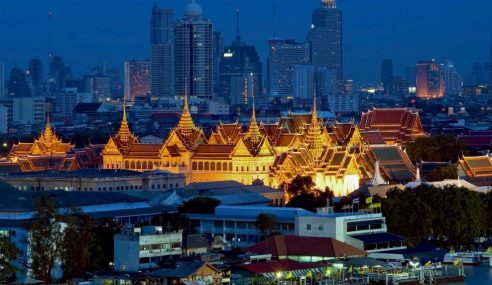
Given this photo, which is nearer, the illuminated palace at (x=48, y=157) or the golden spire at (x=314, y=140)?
the golden spire at (x=314, y=140)

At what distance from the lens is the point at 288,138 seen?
76.5 meters

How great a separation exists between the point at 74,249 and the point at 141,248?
8.12 ft

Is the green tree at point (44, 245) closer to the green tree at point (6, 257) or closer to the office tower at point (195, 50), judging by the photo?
the green tree at point (6, 257)

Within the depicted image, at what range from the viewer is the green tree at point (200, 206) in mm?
56656

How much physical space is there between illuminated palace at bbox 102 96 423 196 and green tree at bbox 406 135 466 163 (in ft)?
7.43

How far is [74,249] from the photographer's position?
149ft

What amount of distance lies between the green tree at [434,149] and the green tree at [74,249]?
3482 cm

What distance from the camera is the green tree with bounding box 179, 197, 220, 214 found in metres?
56.7

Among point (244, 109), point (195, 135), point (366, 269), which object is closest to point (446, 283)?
point (366, 269)

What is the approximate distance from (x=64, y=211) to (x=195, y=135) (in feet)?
82.9

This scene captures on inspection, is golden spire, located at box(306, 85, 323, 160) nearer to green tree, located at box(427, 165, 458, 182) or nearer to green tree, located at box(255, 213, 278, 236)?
green tree, located at box(427, 165, 458, 182)

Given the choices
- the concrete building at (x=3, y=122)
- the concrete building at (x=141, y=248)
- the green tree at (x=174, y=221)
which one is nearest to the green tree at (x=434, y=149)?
the green tree at (x=174, y=221)

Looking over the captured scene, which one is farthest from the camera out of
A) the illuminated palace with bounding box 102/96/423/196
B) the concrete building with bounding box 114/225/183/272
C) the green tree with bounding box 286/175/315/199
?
the illuminated palace with bounding box 102/96/423/196

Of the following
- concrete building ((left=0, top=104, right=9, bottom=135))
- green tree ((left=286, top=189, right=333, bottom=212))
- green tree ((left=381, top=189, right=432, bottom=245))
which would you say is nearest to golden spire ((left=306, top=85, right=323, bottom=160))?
green tree ((left=286, top=189, right=333, bottom=212))
